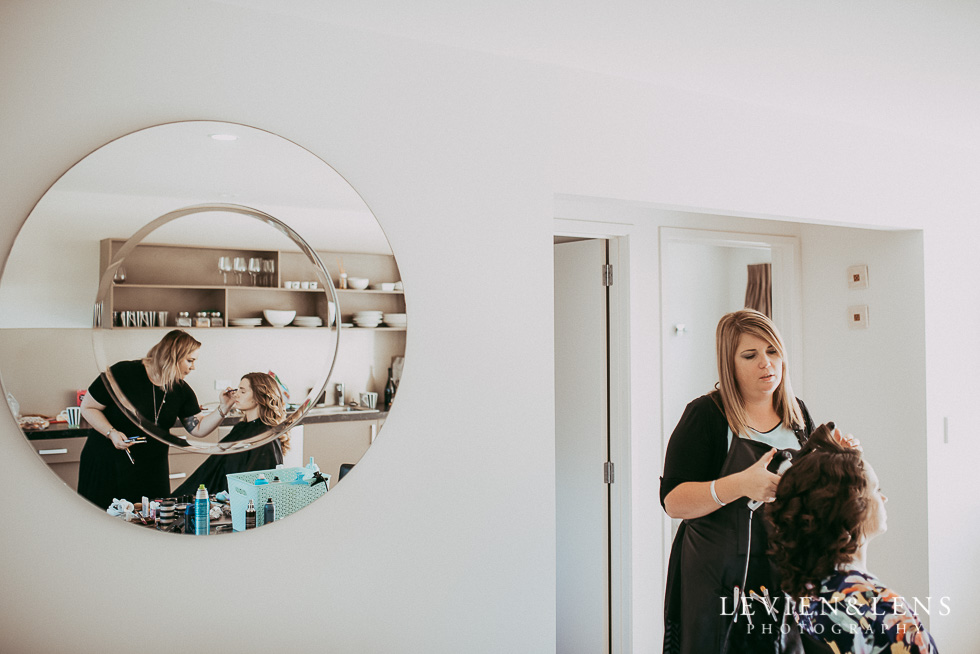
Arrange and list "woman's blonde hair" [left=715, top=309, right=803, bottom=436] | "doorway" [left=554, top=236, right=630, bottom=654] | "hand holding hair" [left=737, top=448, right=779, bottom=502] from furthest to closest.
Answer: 1. "doorway" [left=554, top=236, right=630, bottom=654]
2. "woman's blonde hair" [left=715, top=309, right=803, bottom=436]
3. "hand holding hair" [left=737, top=448, right=779, bottom=502]

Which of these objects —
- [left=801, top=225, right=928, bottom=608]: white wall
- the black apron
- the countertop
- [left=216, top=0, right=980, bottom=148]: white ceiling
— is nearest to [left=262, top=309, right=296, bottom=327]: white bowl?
the countertop

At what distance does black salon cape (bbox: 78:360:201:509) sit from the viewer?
68.7 inches

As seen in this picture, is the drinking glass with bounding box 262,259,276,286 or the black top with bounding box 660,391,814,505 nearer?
the drinking glass with bounding box 262,259,276,286

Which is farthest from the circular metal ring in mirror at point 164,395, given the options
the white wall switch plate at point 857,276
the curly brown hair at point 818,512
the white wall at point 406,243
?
the white wall switch plate at point 857,276

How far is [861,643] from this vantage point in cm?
196

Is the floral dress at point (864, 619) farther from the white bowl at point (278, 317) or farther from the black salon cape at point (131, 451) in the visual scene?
the black salon cape at point (131, 451)

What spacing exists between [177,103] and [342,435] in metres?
1.00

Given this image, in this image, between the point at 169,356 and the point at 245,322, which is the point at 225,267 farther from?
the point at 169,356

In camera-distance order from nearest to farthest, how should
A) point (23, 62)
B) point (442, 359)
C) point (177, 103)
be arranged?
point (23, 62) < point (177, 103) < point (442, 359)

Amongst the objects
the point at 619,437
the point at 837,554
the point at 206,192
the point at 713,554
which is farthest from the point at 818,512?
the point at 206,192

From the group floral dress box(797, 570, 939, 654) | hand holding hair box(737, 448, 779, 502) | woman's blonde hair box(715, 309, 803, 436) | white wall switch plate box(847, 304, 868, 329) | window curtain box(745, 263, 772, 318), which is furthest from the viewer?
window curtain box(745, 263, 772, 318)

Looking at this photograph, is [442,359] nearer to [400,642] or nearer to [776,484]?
[400,642]

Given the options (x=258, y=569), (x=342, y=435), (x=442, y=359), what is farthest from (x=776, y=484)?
(x=258, y=569)

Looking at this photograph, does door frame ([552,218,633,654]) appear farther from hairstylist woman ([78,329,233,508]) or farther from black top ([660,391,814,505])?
hairstylist woman ([78,329,233,508])
